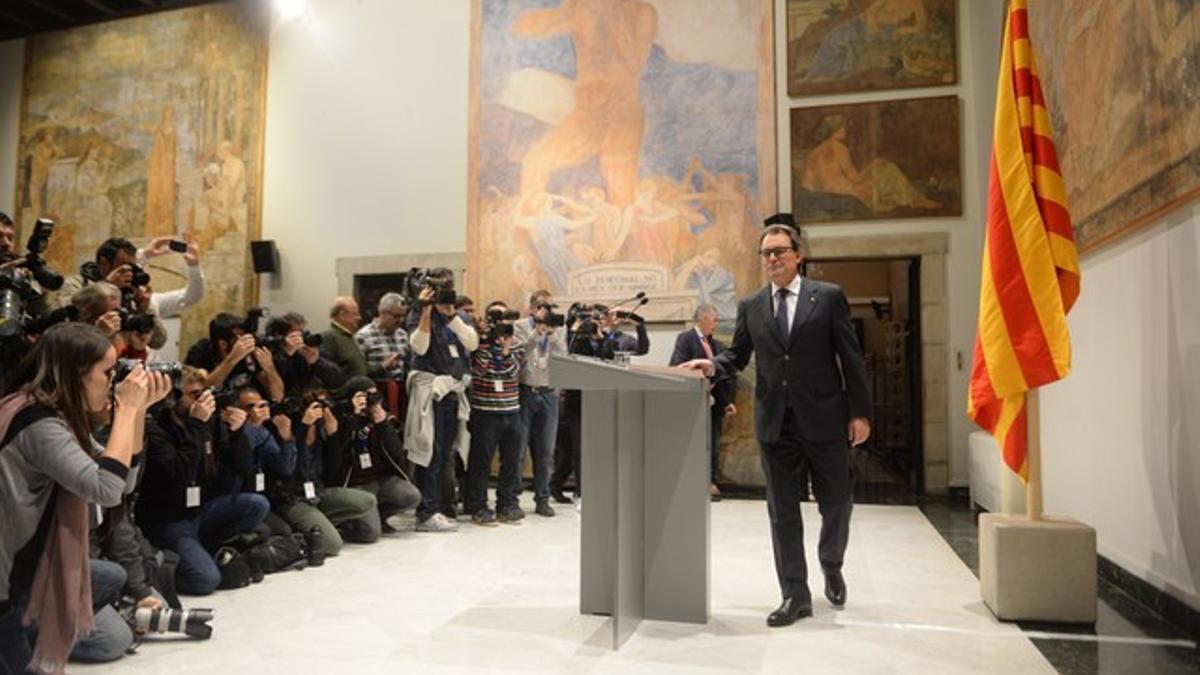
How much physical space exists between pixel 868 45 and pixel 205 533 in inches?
267

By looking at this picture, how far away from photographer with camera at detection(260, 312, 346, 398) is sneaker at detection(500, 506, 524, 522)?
1594 mm

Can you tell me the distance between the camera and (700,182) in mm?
7523

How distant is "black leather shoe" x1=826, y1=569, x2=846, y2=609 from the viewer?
11.1 ft

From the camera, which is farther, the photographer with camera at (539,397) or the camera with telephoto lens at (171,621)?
the photographer with camera at (539,397)

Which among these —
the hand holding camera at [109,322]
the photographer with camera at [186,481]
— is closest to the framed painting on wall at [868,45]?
the photographer with camera at [186,481]

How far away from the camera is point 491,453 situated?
17.9 feet

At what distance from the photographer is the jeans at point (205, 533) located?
3.54 meters

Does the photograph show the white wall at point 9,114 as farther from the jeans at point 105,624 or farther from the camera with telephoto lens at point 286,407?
the jeans at point 105,624

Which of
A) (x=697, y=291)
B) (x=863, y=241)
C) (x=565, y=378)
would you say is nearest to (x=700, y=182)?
(x=697, y=291)

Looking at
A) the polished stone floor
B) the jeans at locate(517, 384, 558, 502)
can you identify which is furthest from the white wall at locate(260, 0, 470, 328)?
the polished stone floor

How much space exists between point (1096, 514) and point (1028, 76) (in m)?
2.29

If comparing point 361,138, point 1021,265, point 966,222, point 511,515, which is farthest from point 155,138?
point 1021,265

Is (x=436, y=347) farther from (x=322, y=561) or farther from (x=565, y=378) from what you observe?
(x=565, y=378)

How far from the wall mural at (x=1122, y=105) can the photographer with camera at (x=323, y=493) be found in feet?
14.3
